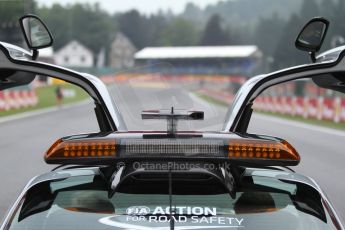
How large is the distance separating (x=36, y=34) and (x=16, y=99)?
121ft

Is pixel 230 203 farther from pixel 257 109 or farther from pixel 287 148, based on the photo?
pixel 257 109

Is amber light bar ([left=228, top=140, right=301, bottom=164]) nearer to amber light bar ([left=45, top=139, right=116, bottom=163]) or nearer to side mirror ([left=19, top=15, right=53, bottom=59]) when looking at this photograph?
amber light bar ([left=45, top=139, right=116, bottom=163])

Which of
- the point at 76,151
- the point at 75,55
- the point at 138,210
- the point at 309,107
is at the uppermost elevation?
the point at 76,151

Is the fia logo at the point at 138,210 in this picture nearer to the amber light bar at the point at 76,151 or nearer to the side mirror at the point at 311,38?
the amber light bar at the point at 76,151

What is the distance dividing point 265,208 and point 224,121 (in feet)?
4.26

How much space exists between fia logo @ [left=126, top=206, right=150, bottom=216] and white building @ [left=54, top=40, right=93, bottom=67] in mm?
192048

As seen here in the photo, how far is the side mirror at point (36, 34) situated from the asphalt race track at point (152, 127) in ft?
1.62

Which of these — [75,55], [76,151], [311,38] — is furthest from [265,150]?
[75,55]

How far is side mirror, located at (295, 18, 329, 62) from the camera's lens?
418 cm

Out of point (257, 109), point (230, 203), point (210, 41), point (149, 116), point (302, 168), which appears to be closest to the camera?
point (230, 203)

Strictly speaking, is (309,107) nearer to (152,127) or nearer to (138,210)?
(152,127)

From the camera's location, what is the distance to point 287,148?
113 inches

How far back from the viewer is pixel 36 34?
179 inches

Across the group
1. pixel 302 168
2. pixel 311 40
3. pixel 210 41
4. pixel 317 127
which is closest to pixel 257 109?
pixel 317 127
